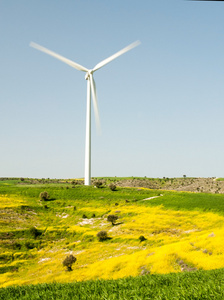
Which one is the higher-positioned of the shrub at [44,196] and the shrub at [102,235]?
the shrub at [44,196]

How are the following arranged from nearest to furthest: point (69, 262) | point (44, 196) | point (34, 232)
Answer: point (69, 262)
point (34, 232)
point (44, 196)

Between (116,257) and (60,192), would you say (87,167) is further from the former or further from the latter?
(116,257)

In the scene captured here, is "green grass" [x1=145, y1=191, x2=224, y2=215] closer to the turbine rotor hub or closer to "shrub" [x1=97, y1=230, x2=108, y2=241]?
"shrub" [x1=97, y1=230, x2=108, y2=241]

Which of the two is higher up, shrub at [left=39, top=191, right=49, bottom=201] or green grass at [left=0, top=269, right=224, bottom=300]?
shrub at [left=39, top=191, right=49, bottom=201]

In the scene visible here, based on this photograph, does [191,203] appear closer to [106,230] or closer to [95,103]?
[106,230]

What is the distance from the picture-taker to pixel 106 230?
65.6m

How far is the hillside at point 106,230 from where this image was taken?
4297 cm

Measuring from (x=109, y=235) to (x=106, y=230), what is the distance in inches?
156

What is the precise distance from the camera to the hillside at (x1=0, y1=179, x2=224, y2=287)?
43.0 metres

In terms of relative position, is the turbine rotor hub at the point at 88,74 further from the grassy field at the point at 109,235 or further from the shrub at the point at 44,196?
the shrub at the point at 44,196

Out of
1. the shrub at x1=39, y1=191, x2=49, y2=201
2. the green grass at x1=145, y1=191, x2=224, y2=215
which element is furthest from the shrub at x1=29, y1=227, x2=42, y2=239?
the green grass at x1=145, y1=191, x2=224, y2=215

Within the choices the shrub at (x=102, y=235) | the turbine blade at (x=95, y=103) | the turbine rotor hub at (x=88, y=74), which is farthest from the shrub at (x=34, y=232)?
the turbine rotor hub at (x=88, y=74)

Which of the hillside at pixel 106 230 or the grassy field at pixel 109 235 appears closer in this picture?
the grassy field at pixel 109 235

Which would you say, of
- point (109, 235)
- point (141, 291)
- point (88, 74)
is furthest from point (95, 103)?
point (141, 291)
